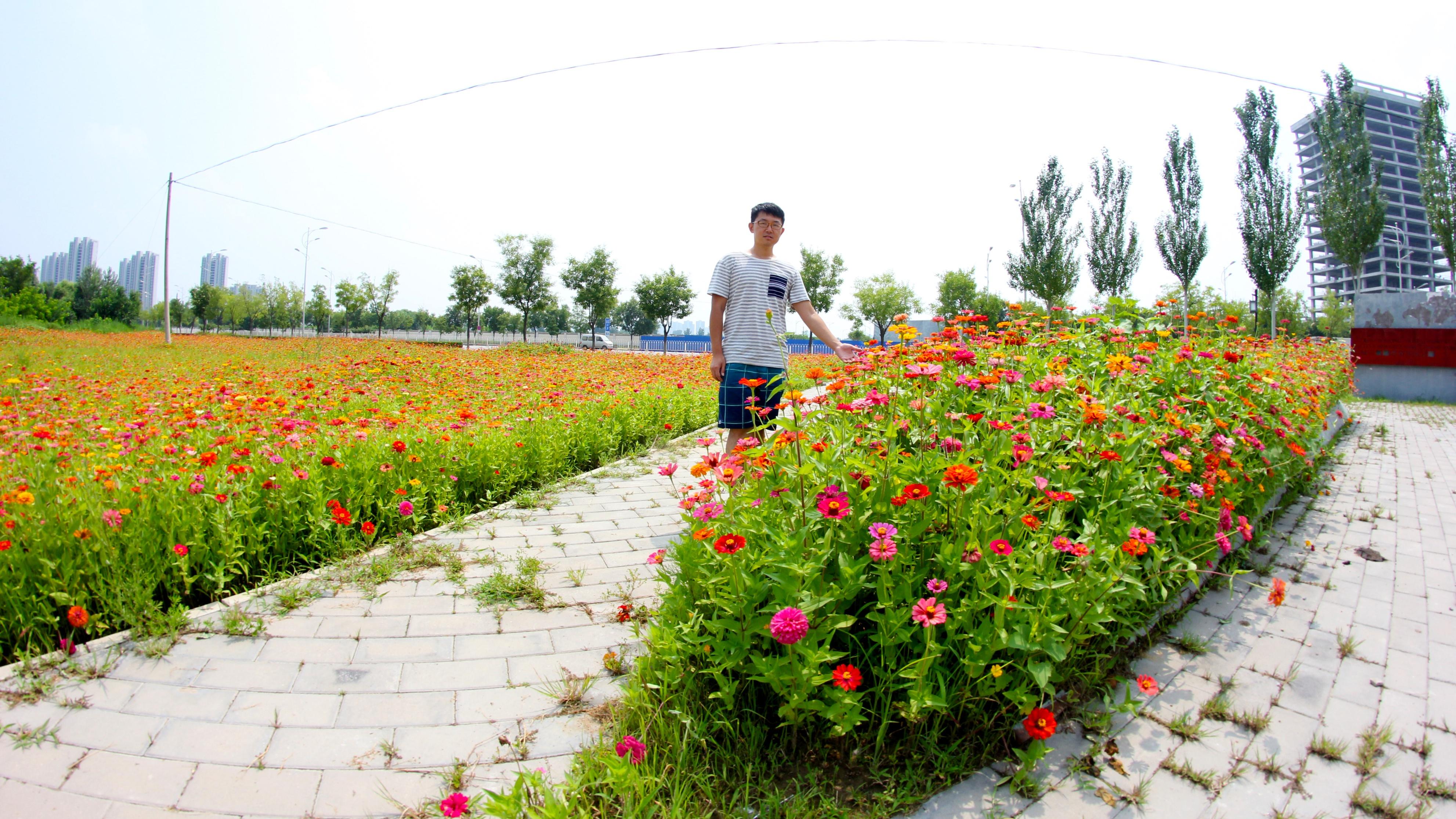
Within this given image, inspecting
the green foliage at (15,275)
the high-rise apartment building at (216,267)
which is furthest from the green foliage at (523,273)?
the high-rise apartment building at (216,267)

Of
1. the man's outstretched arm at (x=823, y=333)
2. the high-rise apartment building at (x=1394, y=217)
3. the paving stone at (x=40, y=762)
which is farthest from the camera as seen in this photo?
the high-rise apartment building at (x=1394, y=217)

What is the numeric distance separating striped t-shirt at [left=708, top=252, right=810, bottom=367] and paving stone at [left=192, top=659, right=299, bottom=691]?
2.30 metres

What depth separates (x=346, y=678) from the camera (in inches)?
78.5

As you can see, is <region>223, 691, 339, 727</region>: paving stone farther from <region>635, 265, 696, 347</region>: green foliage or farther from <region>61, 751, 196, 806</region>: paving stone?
<region>635, 265, 696, 347</region>: green foliage

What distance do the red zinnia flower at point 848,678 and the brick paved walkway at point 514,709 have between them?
1.20 feet

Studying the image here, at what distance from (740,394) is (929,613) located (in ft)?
6.60

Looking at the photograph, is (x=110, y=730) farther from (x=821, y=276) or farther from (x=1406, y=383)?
(x=821, y=276)

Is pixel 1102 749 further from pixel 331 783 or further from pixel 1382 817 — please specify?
pixel 331 783

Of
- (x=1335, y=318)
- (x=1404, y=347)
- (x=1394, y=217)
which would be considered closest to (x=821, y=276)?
(x=1404, y=347)

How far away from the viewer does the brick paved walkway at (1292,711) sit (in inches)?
61.7

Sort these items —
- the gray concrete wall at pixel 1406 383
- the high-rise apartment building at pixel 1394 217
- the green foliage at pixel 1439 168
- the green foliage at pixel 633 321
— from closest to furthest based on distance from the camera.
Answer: the gray concrete wall at pixel 1406 383 → the green foliage at pixel 1439 168 → the high-rise apartment building at pixel 1394 217 → the green foliage at pixel 633 321

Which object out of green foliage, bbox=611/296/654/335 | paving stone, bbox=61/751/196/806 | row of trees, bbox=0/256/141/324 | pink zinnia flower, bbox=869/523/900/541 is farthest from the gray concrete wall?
green foliage, bbox=611/296/654/335

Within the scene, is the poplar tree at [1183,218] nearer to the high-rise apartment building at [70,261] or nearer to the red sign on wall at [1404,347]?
the red sign on wall at [1404,347]

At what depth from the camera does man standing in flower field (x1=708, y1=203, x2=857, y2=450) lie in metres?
3.37
